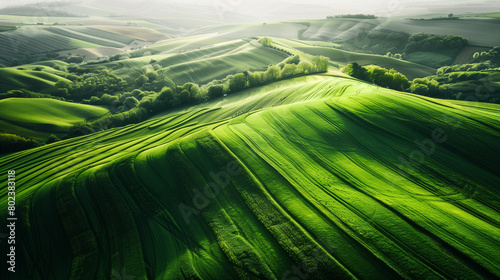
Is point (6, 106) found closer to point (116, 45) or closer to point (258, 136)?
point (258, 136)

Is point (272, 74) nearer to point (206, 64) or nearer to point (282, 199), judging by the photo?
point (206, 64)

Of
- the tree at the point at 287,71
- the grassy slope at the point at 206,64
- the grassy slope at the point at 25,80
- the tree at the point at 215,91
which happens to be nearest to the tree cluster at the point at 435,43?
the grassy slope at the point at 206,64

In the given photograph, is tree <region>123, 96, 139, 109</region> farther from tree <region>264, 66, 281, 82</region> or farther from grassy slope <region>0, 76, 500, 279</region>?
tree <region>264, 66, 281, 82</region>

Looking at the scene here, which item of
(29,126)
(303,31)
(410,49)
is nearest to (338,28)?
(303,31)

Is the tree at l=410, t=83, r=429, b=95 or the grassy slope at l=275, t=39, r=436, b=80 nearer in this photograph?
the tree at l=410, t=83, r=429, b=95

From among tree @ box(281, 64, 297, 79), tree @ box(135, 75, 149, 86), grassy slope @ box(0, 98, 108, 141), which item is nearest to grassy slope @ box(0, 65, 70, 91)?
grassy slope @ box(0, 98, 108, 141)

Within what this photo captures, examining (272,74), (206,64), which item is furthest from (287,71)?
(206,64)
